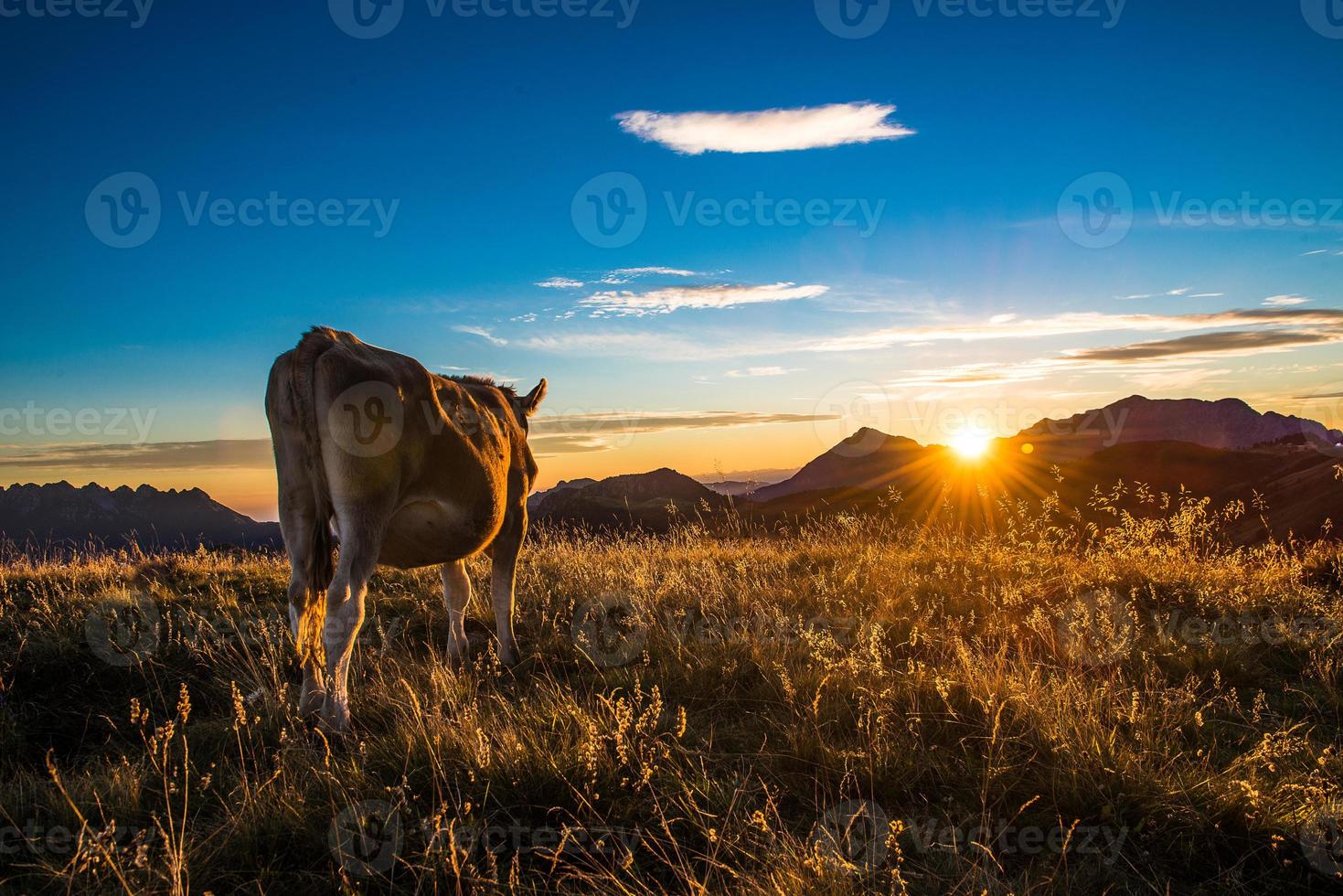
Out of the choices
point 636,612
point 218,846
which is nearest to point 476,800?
point 218,846

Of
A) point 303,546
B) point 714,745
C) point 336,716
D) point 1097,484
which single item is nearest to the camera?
point 714,745

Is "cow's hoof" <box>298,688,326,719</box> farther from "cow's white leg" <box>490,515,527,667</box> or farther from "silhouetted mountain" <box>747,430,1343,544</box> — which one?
"silhouetted mountain" <box>747,430,1343,544</box>

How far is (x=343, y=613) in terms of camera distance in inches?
159

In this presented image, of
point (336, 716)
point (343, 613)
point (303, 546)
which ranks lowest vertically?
point (336, 716)

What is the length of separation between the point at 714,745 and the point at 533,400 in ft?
12.5

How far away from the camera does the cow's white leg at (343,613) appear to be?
4.01 metres

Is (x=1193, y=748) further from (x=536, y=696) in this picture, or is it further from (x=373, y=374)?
(x=373, y=374)

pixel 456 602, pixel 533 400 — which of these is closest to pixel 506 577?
pixel 456 602

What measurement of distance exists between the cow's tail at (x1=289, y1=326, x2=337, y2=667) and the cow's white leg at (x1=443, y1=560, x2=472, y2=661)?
126 cm

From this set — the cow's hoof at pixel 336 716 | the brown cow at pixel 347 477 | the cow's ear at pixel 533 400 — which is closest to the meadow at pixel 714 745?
the cow's hoof at pixel 336 716

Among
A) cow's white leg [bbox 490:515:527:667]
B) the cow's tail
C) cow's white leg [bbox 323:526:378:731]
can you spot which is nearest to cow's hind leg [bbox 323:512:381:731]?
cow's white leg [bbox 323:526:378:731]

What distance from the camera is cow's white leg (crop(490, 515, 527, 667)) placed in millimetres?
5641

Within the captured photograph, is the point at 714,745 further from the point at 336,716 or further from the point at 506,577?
the point at 506,577

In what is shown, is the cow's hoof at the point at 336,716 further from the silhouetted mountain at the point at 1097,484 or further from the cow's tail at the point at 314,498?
the silhouetted mountain at the point at 1097,484
